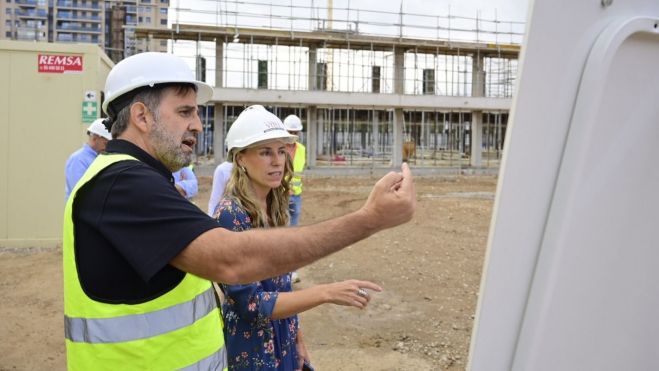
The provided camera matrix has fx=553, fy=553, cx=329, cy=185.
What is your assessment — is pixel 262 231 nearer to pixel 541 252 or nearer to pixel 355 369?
pixel 541 252

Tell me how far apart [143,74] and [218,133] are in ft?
79.6

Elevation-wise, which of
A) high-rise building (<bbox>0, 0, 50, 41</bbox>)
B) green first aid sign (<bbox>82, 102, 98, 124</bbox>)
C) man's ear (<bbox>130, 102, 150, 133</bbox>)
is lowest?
green first aid sign (<bbox>82, 102, 98, 124</bbox>)

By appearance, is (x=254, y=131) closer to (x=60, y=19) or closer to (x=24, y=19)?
(x=24, y=19)

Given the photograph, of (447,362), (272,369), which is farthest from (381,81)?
(272,369)

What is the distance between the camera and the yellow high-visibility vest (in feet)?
4.42

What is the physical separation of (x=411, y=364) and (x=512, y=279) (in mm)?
3610

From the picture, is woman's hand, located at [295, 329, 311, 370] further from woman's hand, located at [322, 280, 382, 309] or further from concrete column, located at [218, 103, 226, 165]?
concrete column, located at [218, 103, 226, 165]

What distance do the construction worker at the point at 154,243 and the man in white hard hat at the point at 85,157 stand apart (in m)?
3.27

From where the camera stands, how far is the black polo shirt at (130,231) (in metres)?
1.25

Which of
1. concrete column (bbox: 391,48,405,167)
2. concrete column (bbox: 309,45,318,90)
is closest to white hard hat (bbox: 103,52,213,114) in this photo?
concrete column (bbox: 391,48,405,167)

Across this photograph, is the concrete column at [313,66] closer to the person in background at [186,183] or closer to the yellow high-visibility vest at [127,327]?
the person in background at [186,183]

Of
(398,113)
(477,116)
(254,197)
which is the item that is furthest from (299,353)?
(477,116)

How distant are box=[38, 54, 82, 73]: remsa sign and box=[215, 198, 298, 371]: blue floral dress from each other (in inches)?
297

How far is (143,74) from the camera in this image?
1.54m
